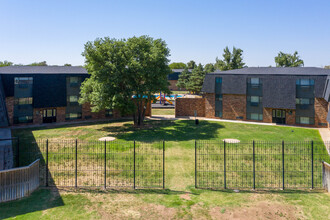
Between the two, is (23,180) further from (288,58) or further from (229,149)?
(288,58)

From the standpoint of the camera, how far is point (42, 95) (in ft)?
118

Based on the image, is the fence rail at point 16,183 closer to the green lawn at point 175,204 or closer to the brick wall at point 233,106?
the green lawn at point 175,204

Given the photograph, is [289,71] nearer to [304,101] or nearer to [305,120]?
[304,101]

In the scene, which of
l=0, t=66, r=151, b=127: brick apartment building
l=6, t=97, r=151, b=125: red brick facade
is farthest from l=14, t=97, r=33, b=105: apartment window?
l=6, t=97, r=151, b=125: red brick facade

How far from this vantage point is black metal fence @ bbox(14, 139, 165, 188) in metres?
16.1

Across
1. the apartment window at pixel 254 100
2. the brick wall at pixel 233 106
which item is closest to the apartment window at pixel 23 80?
the brick wall at pixel 233 106

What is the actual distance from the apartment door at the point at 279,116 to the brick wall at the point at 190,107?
1164 cm

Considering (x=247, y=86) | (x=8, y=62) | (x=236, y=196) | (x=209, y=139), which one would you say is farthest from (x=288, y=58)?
(x=8, y=62)

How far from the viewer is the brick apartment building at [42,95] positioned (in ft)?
112

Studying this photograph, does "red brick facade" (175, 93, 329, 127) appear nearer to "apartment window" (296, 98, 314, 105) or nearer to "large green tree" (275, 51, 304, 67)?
"apartment window" (296, 98, 314, 105)

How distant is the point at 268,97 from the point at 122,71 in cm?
2173

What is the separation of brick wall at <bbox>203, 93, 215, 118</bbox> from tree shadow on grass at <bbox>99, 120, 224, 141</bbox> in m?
4.57

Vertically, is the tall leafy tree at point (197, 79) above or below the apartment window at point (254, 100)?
above

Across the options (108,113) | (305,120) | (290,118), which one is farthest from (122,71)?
(305,120)
